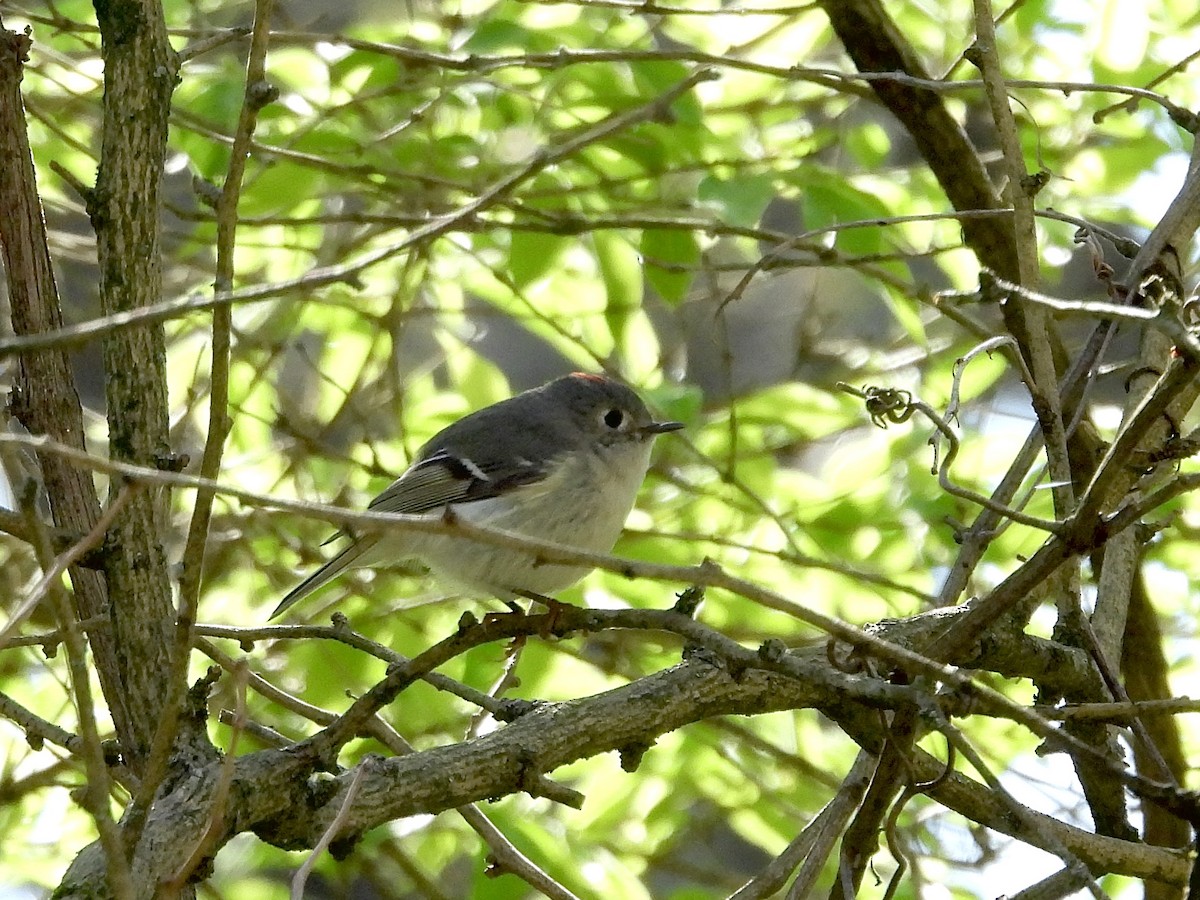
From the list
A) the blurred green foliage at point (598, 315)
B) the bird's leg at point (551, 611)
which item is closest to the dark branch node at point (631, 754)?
the bird's leg at point (551, 611)

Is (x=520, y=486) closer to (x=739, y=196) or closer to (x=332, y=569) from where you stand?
(x=332, y=569)

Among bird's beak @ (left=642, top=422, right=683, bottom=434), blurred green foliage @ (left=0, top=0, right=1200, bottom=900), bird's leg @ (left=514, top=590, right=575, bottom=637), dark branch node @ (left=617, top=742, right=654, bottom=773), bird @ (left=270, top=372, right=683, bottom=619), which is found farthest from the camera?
bird's beak @ (left=642, top=422, right=683, bottom=434)

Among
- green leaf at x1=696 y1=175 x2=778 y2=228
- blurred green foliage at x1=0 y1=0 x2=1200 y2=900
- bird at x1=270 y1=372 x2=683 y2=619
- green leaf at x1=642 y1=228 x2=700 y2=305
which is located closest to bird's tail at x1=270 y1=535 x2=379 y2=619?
bird at x1=270 y1=372 x2=683 y2=619

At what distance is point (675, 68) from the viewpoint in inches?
102

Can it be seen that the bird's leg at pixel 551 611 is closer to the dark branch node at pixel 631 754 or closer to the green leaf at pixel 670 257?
the dark branch node at pixel 631 754

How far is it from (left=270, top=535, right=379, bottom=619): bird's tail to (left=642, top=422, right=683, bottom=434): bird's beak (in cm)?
64

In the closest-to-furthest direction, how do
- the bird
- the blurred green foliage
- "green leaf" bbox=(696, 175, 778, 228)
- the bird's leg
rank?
the bird's leg → "green leaf" bbox=(696, 175, 778, 228) → the blurred green foliage → the bird

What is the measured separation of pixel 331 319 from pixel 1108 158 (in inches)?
74.1

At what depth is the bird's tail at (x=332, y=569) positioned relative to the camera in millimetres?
2725

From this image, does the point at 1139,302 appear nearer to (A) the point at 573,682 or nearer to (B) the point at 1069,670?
(B) the point at 1069,670

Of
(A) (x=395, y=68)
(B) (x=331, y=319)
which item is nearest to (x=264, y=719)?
(B) (x=331, y=319)

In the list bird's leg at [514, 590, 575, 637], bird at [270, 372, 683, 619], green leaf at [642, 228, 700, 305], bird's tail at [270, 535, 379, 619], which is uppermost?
green leaf at [642, 228, 700, 305]

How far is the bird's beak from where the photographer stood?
2820mm

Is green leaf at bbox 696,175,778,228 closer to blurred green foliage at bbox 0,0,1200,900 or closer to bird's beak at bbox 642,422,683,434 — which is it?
blurred green foliage at bbox 0,0,1200,900
